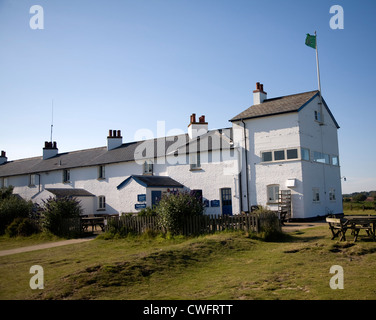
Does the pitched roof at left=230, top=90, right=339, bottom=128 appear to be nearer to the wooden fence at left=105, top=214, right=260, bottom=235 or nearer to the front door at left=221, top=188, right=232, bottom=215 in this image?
the front door at left=221, top=188, right=232, bottom=215

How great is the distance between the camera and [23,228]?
70.7 feet

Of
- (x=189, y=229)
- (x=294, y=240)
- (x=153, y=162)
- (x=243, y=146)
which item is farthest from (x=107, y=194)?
(x=294, y=240)

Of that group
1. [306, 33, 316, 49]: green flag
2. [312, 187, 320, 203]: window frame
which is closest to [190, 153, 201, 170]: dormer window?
[312, 187, 320, 203]: window frame

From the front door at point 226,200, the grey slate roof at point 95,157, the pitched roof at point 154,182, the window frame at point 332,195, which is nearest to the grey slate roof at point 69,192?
the grey slate roof at point 95,157

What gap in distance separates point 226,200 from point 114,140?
634 inches

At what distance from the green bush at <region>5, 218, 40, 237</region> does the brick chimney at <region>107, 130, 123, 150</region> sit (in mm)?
16994

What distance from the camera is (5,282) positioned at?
9688 millimetres

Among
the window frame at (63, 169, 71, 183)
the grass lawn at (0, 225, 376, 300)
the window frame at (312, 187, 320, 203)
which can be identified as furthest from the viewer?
the window frame at (63, 169, 71, 183)

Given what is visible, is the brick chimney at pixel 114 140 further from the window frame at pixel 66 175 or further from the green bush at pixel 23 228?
the green bush at pixel 23 228

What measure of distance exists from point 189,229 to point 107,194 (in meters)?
19.3

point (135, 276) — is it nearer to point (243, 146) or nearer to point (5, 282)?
point (5, 282)

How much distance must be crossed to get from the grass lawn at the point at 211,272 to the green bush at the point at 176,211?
8.86 ft

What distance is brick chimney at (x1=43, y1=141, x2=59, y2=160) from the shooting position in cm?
4394

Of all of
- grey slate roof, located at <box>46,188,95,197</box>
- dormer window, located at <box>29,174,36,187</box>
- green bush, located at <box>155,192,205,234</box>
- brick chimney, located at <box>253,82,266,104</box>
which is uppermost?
brick chimney, located at <box>253,82,266,104</box>
